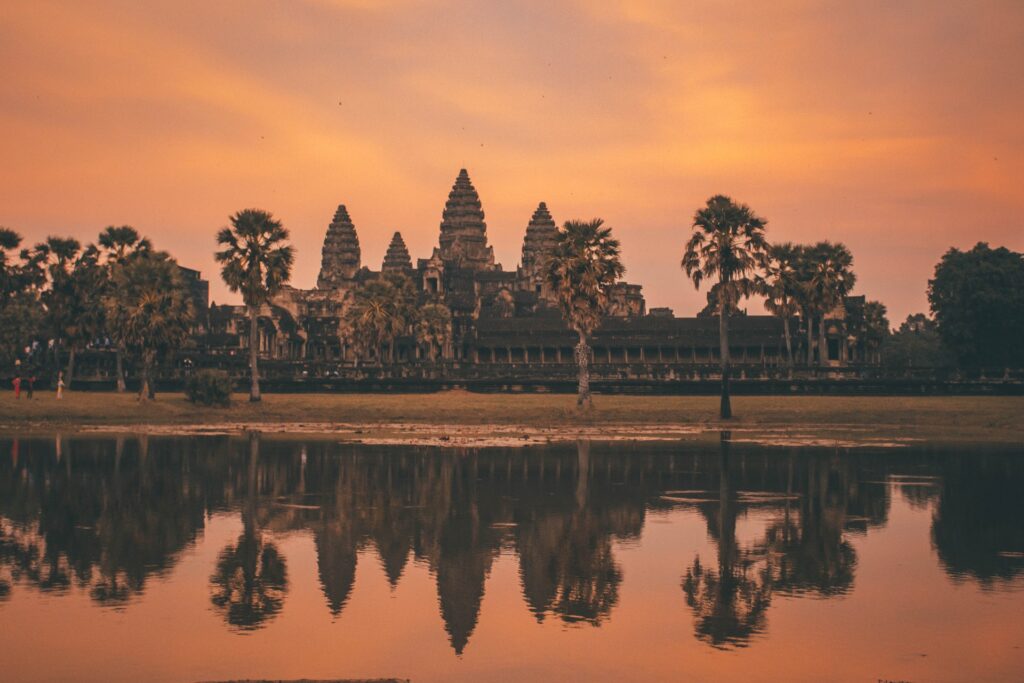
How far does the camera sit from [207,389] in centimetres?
7419

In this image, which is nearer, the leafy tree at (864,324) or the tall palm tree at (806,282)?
the tall palm tree at (806,282)

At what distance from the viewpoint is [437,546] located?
24.7 m

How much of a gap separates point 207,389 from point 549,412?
62.3 feet

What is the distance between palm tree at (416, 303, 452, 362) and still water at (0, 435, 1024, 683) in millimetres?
92805

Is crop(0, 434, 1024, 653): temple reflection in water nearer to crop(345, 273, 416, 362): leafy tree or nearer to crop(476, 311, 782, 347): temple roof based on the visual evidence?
crop(345, 273, 416, 362): leafy tree

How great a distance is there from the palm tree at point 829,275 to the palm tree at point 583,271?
2415 centimetres

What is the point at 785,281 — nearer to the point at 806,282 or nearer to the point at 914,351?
the point at 806,282

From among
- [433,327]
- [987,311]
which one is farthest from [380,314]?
[987,311]

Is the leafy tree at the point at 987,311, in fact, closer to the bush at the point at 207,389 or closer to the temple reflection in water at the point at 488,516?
the bush at the point at 207,389

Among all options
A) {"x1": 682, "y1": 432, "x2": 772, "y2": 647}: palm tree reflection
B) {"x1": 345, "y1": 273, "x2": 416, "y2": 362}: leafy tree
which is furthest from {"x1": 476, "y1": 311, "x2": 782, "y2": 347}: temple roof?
{"x1": 682, "y1": 432, "x2": 772, "y2": 647}: palm tree reflection

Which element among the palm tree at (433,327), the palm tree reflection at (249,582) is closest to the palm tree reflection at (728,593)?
the palm tree reflection at (249,582)

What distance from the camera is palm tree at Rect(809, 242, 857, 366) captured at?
98.1 meters

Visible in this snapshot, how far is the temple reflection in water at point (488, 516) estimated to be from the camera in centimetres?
2050

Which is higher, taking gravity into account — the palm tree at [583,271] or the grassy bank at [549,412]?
the palm tree at [583,271]
